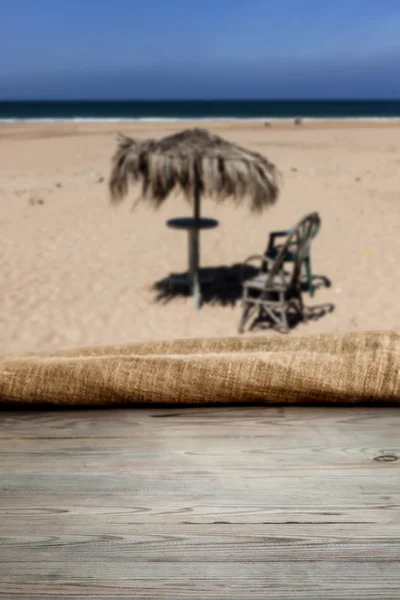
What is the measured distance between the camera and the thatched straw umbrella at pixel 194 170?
5.86 metres

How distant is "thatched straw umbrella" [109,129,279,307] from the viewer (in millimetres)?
5855

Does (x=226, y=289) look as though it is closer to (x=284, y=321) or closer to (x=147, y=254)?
(x=284, y=321)

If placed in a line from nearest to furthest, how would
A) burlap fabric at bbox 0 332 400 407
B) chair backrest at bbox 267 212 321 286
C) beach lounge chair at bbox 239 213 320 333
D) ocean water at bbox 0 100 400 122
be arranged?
burlap fabric at bbox 0 332 400 407, chair backrest at bbox 267 212 321 286, beach lounge chair at bbox 239 213 320 333, ocean water at bbox 0 100 400 122

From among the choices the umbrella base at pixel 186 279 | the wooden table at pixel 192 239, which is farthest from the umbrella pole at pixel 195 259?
the umbrella base at pixel 186 279

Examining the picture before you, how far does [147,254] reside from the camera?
8188mm

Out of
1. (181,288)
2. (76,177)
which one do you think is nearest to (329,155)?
(76,177)

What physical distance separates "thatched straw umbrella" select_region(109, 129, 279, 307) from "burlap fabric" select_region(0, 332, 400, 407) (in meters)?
4.89

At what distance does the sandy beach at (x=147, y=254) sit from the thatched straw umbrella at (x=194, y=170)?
1.18m

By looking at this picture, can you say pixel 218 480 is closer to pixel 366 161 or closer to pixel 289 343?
pixel 289 343

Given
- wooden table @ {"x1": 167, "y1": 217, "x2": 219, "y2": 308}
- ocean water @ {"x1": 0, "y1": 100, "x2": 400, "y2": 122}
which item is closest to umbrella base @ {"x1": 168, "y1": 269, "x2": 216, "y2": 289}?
wooden table @ {"x1": 167, "y1": 217, "x2": 219, "y2": 308}

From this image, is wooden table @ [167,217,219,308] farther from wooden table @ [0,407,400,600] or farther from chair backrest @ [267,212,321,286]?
wooden table @ [0,407,400,600]

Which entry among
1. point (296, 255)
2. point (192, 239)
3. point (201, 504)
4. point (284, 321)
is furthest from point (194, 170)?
point (201, 504)

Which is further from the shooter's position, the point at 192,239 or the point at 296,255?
the point at 192,239

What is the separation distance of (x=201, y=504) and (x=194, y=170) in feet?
17.1
